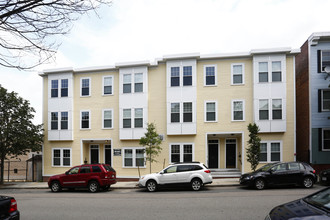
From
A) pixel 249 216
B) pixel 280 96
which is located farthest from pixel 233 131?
pixel 249 216

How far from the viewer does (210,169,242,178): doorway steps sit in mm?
18697

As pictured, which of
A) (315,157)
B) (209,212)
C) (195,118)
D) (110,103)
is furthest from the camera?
(110,103)

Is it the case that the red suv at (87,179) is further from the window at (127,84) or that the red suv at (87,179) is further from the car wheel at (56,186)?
the window at (127,84)

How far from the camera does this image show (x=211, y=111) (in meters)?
19.4

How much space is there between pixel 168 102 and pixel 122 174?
696 centimetres

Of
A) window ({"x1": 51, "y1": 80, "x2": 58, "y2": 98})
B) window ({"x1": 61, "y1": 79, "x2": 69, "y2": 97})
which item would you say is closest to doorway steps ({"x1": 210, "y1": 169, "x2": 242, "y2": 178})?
window ({"x1": 61, "y1": 79, "x2": 69, "y2": 97})

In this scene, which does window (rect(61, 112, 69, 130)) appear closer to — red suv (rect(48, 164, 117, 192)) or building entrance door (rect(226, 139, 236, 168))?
red suv (rect(48, 164, 117, 192))

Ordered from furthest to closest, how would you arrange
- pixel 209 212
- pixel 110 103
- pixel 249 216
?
pixel 110 103, pixel 209 212, pixel 249 216

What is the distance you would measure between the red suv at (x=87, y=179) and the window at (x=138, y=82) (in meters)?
7.40

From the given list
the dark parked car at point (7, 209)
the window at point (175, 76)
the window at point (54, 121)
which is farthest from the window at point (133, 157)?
the dark parked car at point (7, 209)

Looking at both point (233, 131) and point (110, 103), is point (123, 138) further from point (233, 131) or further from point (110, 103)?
point (233, 131)

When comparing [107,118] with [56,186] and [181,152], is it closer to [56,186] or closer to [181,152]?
[181,152]

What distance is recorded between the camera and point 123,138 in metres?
20.1

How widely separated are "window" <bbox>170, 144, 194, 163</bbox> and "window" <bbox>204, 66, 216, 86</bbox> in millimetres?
5131
